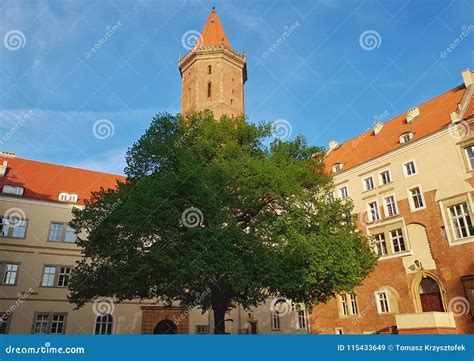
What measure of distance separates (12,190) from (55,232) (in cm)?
478

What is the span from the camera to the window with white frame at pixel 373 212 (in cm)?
2923

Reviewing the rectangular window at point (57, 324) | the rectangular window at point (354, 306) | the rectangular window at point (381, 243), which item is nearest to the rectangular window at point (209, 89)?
the rectangular window at point (381, 243)

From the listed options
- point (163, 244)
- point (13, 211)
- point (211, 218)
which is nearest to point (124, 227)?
point (163, 244)

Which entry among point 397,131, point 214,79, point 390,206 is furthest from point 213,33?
point 390,206

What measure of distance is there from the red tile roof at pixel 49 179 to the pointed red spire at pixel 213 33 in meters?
18.6

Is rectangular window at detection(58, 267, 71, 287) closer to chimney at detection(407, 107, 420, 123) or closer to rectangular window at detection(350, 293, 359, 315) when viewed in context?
rectangular window at detection(350, 293, 359, 315)

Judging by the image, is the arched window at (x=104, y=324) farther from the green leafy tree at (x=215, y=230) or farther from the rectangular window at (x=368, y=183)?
the rectangular window at (x=368, y=183)

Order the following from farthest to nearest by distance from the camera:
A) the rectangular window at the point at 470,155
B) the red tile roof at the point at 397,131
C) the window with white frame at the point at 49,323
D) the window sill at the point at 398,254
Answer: the red tile roof at the point at 397,131, the window with white frame at the point at 49,323, the window sill at the point at 398,254, the rectangular window at the point at 470,155

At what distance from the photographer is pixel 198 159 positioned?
20.4 meters

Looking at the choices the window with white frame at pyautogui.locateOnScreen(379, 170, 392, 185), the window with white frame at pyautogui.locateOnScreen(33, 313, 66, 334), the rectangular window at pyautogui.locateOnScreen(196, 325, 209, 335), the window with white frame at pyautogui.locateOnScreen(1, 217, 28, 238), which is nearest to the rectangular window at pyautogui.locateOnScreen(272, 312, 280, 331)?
the rectangular window at pyautogui.locateOnScreen(196, 325, 209, 335)

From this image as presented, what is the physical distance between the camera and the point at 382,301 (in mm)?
27016

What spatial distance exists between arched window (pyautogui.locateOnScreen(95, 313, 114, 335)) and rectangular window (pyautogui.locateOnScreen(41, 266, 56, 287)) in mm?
4496

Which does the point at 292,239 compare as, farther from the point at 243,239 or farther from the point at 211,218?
the point at 211,218

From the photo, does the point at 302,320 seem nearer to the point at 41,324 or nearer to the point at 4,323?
the point at 41,324
